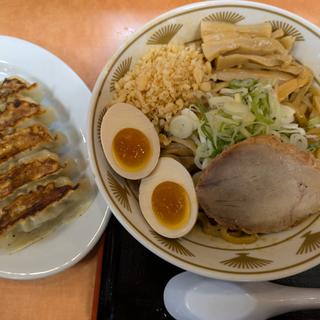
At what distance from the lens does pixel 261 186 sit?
3.84ft

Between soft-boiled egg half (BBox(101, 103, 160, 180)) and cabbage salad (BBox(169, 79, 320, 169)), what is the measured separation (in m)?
0.11

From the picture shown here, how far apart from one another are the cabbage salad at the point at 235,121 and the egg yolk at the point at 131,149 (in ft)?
0.43

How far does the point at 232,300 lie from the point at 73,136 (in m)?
0.87

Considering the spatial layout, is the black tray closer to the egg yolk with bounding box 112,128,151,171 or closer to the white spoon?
the white spoon

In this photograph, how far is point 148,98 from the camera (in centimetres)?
129

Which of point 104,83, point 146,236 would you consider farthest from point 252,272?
point 104,83

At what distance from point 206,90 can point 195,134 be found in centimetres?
17

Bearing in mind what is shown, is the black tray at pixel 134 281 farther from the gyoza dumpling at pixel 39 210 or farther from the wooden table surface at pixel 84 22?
the wooden table surface at pixel 84 22

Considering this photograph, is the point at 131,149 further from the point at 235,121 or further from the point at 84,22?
the point at 84,22

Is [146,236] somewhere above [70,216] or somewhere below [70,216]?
above

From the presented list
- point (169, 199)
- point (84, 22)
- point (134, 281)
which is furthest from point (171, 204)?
point (84, 22)

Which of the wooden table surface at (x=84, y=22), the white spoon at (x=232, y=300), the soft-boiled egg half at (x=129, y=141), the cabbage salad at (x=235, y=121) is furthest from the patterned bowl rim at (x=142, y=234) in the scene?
the wooden table surface at (x=84, y=22)

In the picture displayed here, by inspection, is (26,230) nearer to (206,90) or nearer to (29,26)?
(206,90)

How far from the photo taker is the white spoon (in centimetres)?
115
